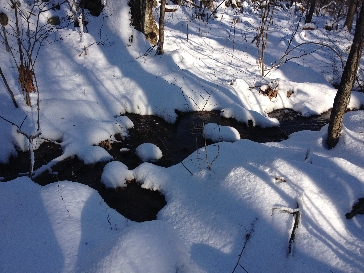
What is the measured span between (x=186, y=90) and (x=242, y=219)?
4.51m

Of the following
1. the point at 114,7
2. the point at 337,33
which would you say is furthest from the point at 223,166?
the point at 337,33

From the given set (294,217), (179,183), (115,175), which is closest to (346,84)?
(294,217)

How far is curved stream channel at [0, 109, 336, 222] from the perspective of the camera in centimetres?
425

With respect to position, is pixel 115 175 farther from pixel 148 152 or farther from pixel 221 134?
pixel 221 134

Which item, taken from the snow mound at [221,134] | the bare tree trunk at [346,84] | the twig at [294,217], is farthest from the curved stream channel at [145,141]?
the twig at [294,217]

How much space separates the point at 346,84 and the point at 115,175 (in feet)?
12.9

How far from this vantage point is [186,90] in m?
7.12

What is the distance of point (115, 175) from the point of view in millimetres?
4461

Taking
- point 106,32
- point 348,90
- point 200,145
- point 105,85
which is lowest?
point 200,145

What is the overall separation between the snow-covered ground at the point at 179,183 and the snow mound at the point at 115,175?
3cm

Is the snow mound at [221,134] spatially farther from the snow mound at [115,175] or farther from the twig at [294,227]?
the twig at [294,227]

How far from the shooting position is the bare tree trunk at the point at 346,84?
Answer: 12.5 ft

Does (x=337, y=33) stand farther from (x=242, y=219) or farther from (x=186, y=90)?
(x=242, y=219)

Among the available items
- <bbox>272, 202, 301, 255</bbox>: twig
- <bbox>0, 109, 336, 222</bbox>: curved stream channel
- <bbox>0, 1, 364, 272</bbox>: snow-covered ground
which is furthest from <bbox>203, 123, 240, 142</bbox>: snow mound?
<bbox>272, 202, 301, 255</bbox>: twig
